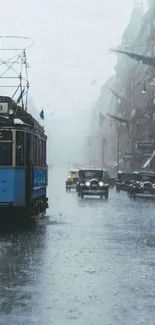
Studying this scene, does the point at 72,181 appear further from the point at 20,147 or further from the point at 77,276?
the point at 77,276

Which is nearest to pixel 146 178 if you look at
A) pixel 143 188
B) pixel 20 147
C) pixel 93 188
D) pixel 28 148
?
pixel 143 188

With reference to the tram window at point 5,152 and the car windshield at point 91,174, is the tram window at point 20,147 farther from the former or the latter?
the car windshield at point 91,174

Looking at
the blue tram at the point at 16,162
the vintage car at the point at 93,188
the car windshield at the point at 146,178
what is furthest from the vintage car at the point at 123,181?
the blue tram at the point at 16,162

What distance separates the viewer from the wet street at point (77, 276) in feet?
23.6

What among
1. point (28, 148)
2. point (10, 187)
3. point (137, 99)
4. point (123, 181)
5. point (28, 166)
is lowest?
point (123, 181)

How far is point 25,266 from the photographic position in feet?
36.0

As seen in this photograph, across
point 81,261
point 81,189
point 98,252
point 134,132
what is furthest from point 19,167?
point 134,132

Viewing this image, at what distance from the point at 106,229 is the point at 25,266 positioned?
25.7 feet

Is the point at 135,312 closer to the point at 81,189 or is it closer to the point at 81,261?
the point at 81,261

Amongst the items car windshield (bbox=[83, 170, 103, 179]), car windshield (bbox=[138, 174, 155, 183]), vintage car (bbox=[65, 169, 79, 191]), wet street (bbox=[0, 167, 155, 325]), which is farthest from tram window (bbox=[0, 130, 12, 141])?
vintage car (bbox=[65, 169, 79, 191])

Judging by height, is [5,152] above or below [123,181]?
above

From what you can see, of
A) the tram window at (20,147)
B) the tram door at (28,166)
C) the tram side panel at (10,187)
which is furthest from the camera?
the tram door at (28,166)

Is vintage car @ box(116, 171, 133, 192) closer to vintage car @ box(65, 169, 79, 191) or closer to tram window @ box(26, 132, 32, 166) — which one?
vintage car @ box(65, 169, 79, 191)

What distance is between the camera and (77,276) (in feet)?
32.9
